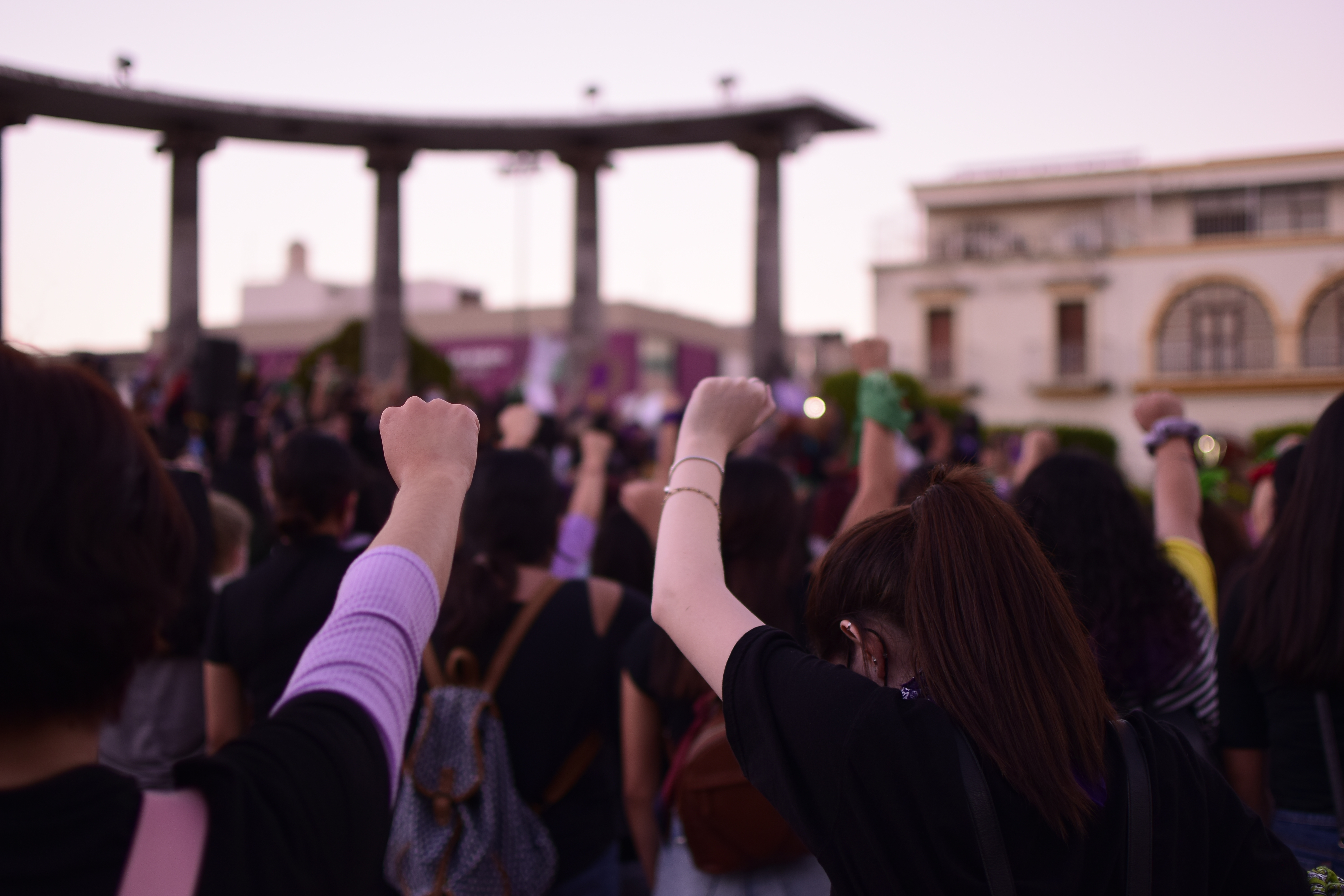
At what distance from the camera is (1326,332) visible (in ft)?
129

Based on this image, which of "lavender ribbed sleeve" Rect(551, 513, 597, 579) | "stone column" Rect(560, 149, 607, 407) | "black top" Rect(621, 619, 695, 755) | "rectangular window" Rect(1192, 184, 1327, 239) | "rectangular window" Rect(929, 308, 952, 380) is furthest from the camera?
"rectangular window" Rect(929, 308, 952, 380)

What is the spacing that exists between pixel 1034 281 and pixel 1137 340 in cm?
427

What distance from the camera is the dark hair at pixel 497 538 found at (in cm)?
295

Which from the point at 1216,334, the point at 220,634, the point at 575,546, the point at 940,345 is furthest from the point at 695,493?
the point at 1216,334

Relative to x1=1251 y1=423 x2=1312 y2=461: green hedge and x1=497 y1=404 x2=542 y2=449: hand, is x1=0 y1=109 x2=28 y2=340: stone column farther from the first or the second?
x1=1251 y1=423 x2=1312 y2=461: green hedge

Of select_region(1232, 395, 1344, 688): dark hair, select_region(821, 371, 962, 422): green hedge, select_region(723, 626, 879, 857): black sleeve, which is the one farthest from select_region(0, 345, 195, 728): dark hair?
select_region(821, 371, 962, 422): green hedge

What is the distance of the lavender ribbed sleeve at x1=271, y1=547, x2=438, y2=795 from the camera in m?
1.33

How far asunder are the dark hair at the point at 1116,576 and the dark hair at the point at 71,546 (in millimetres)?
2171

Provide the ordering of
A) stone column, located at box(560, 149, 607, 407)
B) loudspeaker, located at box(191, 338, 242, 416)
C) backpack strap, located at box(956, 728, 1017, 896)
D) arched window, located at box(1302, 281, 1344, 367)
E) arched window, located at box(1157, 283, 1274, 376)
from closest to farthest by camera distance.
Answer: backpack strap, located at box(956, 728, 1017, 896) → loudspeaker, located at box(191, 338, 242, 416) → stone column, located at box(560, 149, 607, 407) → arched window, located at box(1302, 281, 1344, 367) → arched window, located at box(1157, 283, 1274, 376)

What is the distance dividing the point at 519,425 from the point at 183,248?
2016 cm

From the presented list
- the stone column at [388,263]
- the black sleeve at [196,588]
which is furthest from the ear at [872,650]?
the stone column at [388,263]

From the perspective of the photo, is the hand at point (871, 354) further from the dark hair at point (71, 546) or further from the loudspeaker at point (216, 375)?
the loudspeaker at point (216, 375)

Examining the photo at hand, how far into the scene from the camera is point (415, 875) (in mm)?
2623

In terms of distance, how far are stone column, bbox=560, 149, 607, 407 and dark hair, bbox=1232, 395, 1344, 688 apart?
21.9 meters
